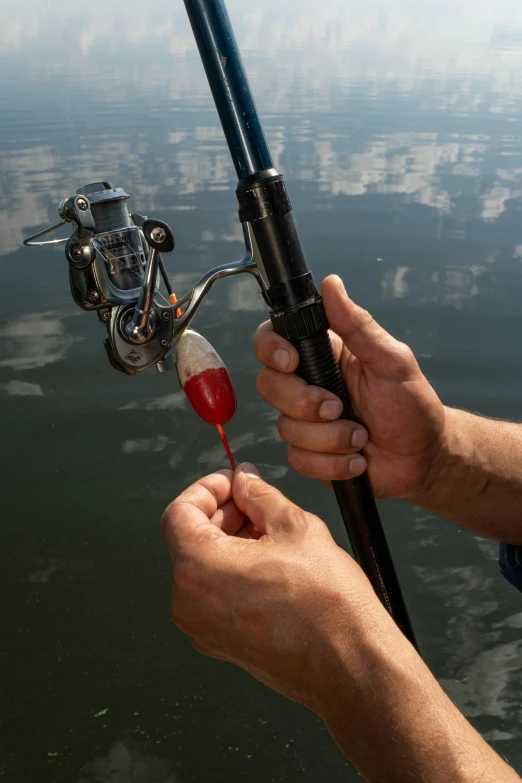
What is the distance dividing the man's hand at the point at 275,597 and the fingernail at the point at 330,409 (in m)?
0.29

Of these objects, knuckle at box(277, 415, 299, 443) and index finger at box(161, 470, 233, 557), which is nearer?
index finger at box(161, 470, 233, 557)

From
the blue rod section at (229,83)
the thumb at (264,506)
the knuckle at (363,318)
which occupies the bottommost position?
the thumb at (264,506)

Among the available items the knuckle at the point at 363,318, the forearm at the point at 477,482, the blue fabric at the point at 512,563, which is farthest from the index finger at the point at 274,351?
the blue fabric at the point at 512,563

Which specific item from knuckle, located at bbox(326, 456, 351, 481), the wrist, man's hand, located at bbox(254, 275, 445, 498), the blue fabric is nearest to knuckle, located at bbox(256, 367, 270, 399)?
man's hand, located at bbox(254, 275, 445, 498)

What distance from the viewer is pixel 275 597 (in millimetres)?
1390

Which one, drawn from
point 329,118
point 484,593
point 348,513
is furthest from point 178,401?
point 329,118

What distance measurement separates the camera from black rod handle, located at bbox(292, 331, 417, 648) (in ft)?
5.57

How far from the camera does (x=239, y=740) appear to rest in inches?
97.3

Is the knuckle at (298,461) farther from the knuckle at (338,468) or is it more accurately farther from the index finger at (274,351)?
the index finger at (274,351)

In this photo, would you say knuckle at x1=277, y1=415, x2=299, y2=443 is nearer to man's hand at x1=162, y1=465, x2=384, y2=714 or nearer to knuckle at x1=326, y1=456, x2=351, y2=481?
knuckle at x1=326, y1=456, x2=351, y2=481

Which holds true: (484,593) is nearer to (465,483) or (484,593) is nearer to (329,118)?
(465,483)

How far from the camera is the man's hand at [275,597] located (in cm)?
136

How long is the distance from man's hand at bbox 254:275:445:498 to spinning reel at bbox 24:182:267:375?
273mm

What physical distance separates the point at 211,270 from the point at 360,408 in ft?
2.56
